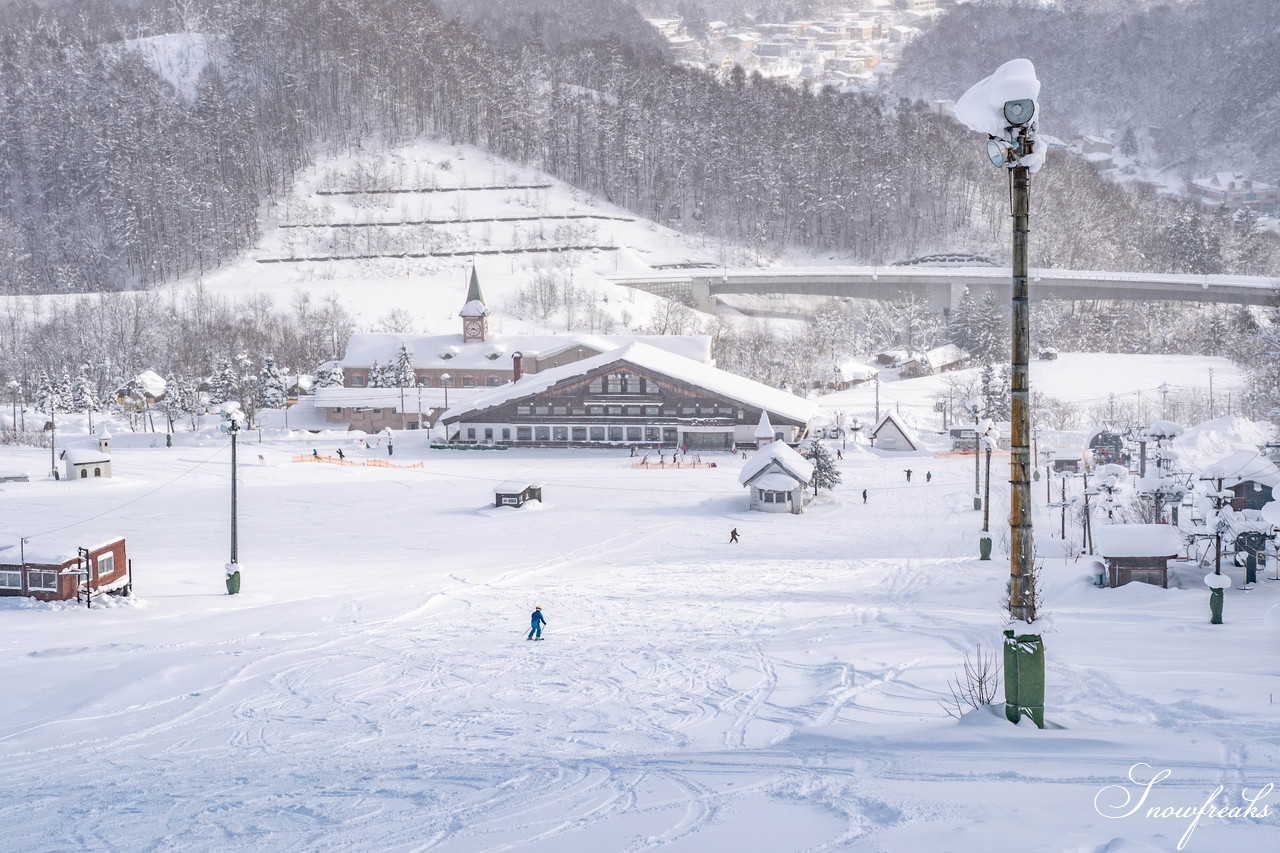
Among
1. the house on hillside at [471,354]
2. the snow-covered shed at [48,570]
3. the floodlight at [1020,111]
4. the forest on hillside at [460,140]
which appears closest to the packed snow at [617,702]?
the snow-covered shed at [48,570]

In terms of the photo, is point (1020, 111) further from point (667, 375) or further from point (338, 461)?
point (667, 375)

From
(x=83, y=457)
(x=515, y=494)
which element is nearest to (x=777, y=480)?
(x=515, y=494)

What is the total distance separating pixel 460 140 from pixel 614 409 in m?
76.9

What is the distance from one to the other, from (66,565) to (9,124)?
122 meters

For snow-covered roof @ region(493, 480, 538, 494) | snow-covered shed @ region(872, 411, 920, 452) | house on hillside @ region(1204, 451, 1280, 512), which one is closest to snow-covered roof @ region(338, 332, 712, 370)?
snow-covered shed @ region(872, 411, 920, 452)

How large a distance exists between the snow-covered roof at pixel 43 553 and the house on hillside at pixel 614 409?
31706 mm

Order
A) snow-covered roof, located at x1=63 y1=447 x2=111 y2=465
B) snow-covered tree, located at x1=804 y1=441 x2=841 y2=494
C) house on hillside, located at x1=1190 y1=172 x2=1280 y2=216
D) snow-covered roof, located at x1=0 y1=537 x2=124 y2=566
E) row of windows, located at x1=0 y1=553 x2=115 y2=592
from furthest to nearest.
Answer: house on hillside, located at x1=1190 y1=172 x2=1280 y2=216 < snow-covered roof, located at x1=63 y1=447 x2=111 y2=465 < snow-covered tree, located at x1=804 y1=441 x2=841 y2=494 < row of windows, located at x1=0 y1=553 x2=115 y2=592 < snow-covered roof, located at x1=0 y1=537 x2=124 y2=566

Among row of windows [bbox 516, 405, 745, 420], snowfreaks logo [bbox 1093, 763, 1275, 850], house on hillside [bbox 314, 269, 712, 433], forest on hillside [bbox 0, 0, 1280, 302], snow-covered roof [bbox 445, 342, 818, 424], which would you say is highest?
forest on hillside [bbox 0, 0, 1280, 302]

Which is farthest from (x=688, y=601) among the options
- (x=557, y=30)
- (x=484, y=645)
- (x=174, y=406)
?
(x=557, y=30)

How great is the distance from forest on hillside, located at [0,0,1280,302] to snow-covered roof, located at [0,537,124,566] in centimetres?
8545

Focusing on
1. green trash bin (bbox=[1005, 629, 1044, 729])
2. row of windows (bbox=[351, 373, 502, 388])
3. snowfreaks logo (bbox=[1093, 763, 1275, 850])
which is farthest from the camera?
row of windows (bbox=[351, 373, 502, 388])

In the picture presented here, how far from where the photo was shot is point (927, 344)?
90812mm

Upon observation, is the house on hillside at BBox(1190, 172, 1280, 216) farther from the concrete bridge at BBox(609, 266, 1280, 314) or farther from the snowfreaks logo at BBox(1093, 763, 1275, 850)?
the snowfreaks logo at BBox(1093, 763, 1275, 850)

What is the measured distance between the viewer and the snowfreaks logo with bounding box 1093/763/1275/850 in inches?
257
